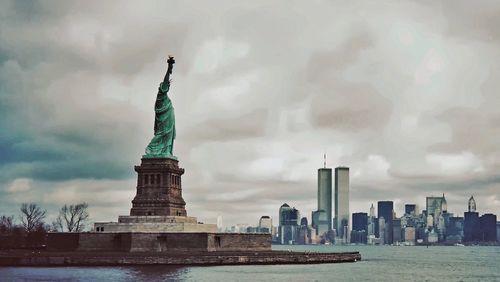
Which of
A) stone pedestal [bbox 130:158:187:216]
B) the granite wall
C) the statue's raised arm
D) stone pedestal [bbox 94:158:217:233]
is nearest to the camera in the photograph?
the granite wall

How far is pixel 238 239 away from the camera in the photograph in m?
106

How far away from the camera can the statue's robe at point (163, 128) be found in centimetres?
10650

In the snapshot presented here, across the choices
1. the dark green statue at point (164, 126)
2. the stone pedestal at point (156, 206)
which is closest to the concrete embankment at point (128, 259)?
the stone pedestal at point (156, 206)

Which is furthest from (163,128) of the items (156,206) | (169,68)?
(156,206)

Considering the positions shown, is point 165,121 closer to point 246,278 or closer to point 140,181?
point 140,181

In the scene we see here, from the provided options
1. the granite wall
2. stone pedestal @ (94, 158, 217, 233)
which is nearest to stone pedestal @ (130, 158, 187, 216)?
stone pedestal @ (94, 158, 217, 233)

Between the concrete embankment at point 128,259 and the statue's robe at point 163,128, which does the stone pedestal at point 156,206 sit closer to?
the statue's robe at point 163,128

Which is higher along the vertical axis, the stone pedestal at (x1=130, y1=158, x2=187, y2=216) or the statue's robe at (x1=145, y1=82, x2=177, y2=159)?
the statue's robe at (x1=145, y1=82, x2=177, y2=159)

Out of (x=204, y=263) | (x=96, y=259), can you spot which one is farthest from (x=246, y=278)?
(x=96, y=259)

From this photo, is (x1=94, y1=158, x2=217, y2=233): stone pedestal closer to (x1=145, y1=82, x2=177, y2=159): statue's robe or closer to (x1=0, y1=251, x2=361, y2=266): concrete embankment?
(x1=145, y1=82, x2=177, y2=159): statue's robe

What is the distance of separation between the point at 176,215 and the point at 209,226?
6.27 meters

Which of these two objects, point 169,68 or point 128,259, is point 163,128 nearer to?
point 169,68

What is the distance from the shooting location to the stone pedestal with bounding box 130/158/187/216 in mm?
102625

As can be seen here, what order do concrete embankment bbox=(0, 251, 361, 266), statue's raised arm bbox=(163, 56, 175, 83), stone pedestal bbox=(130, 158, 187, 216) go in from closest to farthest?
1. concrete embankment bbox=(0, 251, 361, 266)
2. stone pedestal bbox=(130, 158, 187, 216)
3. statue's raised arm bbox=(163, 56, 175, 83)
